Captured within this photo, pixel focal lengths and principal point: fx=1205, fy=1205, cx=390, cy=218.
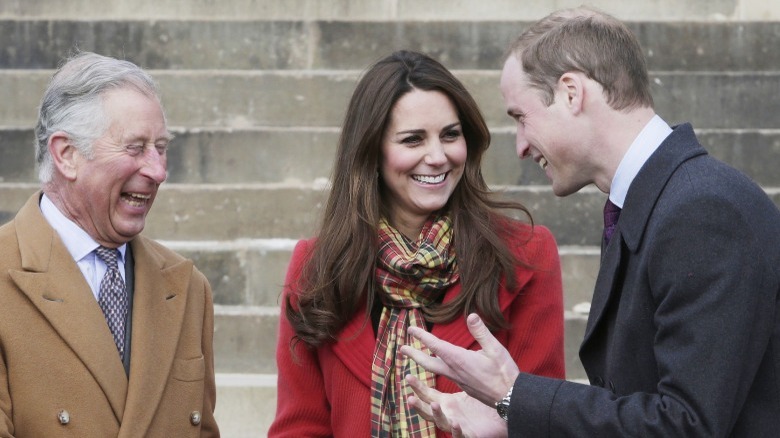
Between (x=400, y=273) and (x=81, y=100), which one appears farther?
(x=400, y=273)

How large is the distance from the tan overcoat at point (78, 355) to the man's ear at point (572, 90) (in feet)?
4.06

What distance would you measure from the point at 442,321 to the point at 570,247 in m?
2.60

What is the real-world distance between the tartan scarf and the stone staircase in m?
2.06

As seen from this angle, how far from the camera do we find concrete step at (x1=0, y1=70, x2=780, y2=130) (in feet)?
20.6

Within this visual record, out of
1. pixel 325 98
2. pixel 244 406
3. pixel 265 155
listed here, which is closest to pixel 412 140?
pixel 244 406

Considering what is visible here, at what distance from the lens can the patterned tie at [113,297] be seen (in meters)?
3.07

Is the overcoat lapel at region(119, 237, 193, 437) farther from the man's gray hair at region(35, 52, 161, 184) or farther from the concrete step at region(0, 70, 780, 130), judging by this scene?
the concrete step at region(0, 70, 780, 130)

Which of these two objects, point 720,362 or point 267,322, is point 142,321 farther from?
point 267,322

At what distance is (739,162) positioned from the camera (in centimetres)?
607

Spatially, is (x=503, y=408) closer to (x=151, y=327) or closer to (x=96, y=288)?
(x=151, y=327)

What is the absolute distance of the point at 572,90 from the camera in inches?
101

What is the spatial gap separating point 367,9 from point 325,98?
79 cm

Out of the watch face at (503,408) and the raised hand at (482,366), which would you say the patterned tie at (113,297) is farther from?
the watch face at (503,408)

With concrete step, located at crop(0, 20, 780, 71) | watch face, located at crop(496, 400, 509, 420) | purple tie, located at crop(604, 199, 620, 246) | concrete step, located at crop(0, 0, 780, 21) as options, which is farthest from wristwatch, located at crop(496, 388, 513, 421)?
concrete step, located at crop(0, 0, 780, 21)
